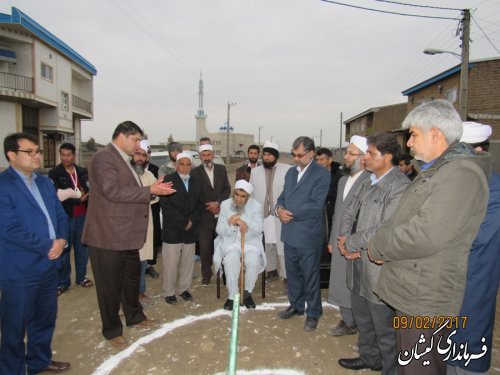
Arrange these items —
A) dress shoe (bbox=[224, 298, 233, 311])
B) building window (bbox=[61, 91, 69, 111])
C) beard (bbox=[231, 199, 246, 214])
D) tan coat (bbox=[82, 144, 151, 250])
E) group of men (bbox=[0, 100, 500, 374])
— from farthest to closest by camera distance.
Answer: building window (bbox=[61, 91, 69, 111])
beard (bbox=[231, 199, 246, 214])
dress shoe (bbox=[224, 298, 233, 311])
tan coat (bbox=[82, 144, 151, 250])
group of men (bbox=[0, 100, 500, 374])

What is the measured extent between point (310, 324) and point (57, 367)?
8.46ft

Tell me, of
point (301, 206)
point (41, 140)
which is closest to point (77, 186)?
point (301, 206)

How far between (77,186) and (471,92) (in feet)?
67.8

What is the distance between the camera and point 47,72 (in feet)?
77.3

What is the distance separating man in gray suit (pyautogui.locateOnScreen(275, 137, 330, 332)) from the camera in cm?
392

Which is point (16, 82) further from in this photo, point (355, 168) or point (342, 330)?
point (342, 330)

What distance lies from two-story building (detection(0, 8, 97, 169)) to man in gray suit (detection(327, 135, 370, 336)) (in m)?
21.6

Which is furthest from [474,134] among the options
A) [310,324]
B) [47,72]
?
[47,72]

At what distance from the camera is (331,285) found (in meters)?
3.74

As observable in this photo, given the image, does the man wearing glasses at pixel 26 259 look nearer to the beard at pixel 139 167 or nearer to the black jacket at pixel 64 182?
the beard at pixel 139 167

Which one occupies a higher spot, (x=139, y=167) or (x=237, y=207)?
(x=139, y=167)

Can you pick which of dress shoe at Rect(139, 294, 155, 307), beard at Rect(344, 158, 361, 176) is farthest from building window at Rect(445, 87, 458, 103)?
dress shoe at Rect(139, 294, 155, 307)

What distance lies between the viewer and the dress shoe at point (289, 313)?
13.7ft

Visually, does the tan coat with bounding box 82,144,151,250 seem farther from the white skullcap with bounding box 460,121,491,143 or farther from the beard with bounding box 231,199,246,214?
the white skullcap with bounding box 460,121,491,143
